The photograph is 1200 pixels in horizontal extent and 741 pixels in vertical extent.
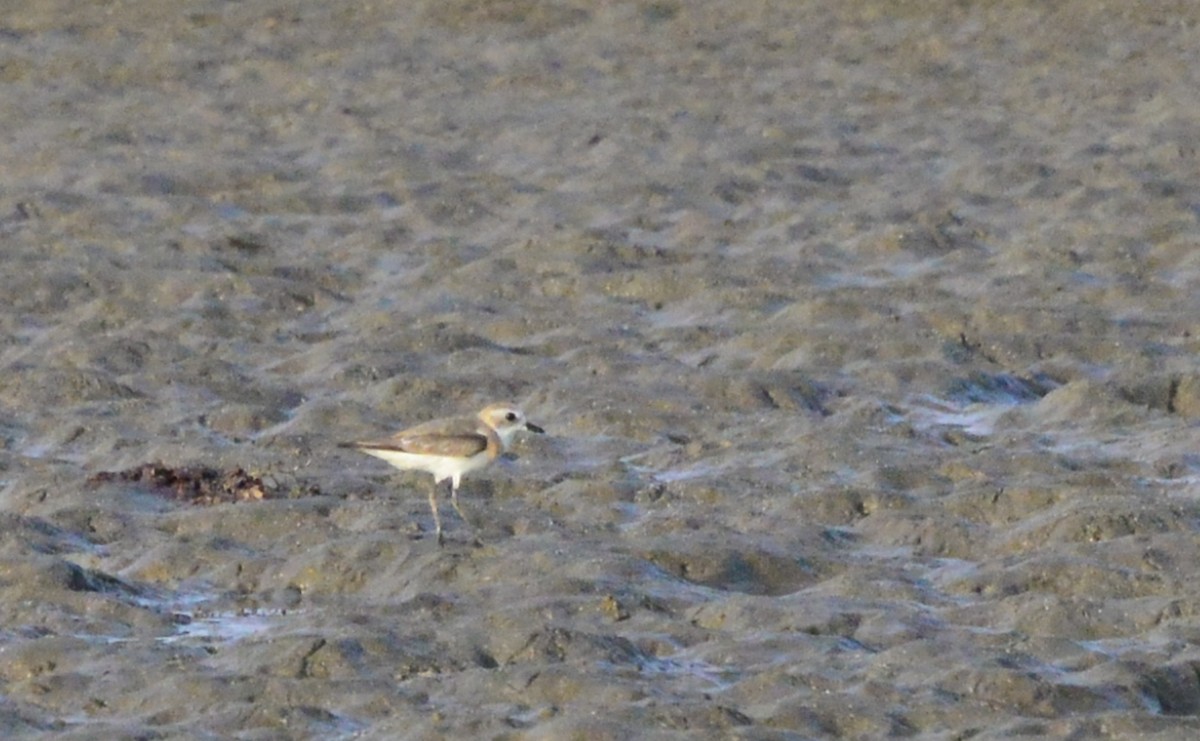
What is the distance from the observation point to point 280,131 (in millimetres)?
21234

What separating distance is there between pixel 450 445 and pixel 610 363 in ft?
11.3

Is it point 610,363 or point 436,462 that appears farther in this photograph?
point 610,363

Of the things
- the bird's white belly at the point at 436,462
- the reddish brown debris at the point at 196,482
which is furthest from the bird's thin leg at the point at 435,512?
the reddish brown debris at the point at 196,482

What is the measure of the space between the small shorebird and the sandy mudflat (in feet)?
1.00

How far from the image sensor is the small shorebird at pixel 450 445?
37.6 ft

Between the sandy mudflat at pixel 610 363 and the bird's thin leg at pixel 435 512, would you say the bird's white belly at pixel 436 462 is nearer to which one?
the bird's thin leg at pixel 435 512

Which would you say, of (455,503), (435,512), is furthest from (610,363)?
(435,512)

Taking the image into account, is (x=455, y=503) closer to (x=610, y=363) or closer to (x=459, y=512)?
(x=459, y=512)

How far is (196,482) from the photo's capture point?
39.8 ft

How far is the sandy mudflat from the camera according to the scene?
955 cm

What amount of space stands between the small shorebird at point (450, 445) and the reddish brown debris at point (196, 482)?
739 mm

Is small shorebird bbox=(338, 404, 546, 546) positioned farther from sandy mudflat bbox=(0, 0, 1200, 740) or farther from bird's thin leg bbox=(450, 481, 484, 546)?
sandy mudflat bbox=(0, 0, 1200, 740)

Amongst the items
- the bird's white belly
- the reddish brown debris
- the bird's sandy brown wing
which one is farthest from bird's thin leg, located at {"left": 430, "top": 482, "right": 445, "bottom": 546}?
the reddish brown debris

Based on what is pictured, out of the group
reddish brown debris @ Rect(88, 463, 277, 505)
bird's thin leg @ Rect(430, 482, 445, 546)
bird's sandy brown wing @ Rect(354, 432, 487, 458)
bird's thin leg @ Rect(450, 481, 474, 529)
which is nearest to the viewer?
bird's thin leg @ Rect(430, 482, 445, 546)
